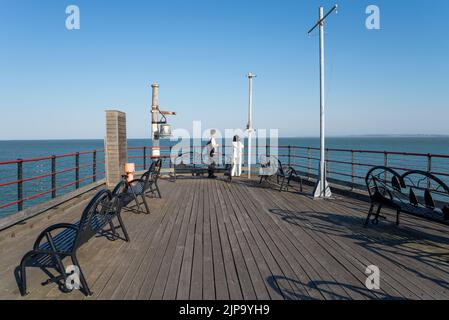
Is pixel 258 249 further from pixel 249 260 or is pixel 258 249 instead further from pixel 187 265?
pixel 187 265

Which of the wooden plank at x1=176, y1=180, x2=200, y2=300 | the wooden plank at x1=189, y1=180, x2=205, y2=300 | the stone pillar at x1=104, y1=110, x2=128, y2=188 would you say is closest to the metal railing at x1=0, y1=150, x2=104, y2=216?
the stone pillar at x1=104, y1=110, x2=128, y2=188

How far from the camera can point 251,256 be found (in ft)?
9.68

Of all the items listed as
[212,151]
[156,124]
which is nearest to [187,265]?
[212,151]

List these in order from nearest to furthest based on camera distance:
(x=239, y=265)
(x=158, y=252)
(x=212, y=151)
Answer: (x=239, y=265), (x=158, y=252), (x=212, y=151)

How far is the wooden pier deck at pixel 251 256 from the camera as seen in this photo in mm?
2285

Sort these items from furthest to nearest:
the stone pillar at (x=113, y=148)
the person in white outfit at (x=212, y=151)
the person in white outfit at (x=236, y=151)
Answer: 1. the person in white outfit at (x=212, y=151)
2. the person in white outfit at (x=236, y=151)
3. the stone pillar at (x=113, y=148)

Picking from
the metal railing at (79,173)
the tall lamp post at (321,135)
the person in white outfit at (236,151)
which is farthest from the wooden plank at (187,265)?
the person in white outfit at (236,151)

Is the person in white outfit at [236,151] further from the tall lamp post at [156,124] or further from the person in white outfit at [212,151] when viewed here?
the tall lamp post at [156,124]

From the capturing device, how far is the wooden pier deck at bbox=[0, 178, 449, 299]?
2.29 meters

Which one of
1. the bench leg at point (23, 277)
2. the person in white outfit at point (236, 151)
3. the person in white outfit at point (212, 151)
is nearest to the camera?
the bench leg at point (23, 277)

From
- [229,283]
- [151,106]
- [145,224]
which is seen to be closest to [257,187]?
[145,224]

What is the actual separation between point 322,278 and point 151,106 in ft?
33.7

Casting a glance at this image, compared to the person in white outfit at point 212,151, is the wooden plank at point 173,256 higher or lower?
lower

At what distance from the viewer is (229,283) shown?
239cm
